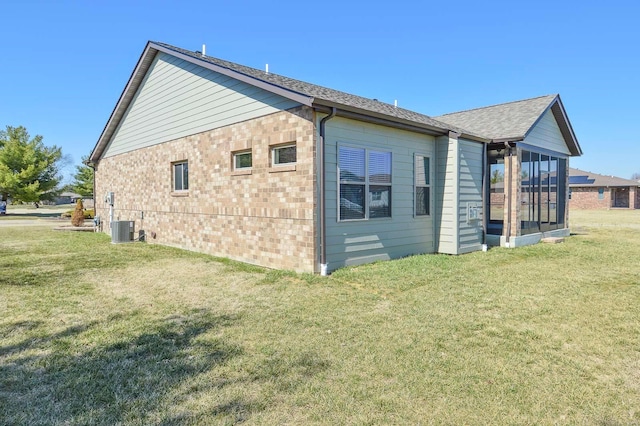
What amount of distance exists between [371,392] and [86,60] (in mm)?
16728

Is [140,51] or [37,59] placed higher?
[37,59]

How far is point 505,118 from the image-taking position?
1222cm

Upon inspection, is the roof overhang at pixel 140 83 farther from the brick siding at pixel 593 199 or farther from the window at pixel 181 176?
the brick siding at pixel 593 199

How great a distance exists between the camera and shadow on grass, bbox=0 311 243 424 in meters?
2.44

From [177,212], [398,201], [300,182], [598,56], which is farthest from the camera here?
[598,56]


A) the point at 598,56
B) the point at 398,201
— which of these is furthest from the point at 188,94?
the point at 598,56

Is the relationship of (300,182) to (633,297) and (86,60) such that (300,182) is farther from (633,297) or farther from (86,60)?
(86,60)

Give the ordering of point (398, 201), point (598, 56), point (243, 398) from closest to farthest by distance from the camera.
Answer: point (243, 398)
point (398, 201)
point (598, 56)

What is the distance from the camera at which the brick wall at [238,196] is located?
22.4 ft

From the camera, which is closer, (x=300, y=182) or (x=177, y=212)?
(x=300, y=182)

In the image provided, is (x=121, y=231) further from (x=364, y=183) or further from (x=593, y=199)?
(x=593, y=199)

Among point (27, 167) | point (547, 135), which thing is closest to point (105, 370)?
point (547, 135)

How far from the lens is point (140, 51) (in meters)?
11.3

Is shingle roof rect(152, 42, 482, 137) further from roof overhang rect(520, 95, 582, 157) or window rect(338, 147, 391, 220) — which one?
roof overhang rect(520, 95, 582, 157)
